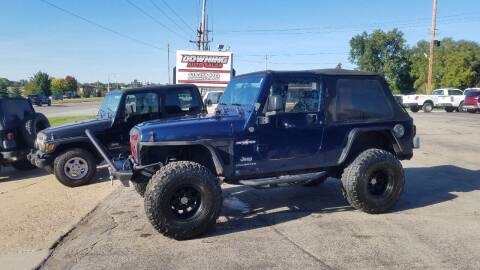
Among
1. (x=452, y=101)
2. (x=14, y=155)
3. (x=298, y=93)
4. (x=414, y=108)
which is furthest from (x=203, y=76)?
(x=452, y=101)

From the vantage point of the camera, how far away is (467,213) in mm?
6207

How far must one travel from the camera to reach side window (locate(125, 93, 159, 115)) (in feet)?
30.1

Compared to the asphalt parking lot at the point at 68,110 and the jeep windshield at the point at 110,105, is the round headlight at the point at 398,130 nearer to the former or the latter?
the jeep windshield at the point at 110,105

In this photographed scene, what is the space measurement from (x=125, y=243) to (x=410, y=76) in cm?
6821

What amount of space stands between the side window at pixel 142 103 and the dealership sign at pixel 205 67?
1222 centimetres

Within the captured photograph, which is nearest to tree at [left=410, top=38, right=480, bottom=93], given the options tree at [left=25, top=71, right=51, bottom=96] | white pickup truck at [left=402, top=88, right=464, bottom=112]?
white pickup truck at [left=402, top=88, right=464, bottom=112]

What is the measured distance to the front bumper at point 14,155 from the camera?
31.5 feet

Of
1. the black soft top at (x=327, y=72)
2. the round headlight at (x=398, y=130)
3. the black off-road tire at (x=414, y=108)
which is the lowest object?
the black off-road tire at (x=414, y=108)

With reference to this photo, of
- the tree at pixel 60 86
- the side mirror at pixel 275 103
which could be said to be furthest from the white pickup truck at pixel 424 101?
the tree at pixel 60 86

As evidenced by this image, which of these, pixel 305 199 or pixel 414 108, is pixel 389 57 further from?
pixel 305 199

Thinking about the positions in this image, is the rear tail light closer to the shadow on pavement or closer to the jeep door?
the shadow on pavement

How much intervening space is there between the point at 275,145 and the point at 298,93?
816 mm

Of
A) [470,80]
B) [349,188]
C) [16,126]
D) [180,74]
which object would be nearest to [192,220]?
[349,188]

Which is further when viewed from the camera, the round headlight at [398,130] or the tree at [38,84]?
the tree at [38,84]
